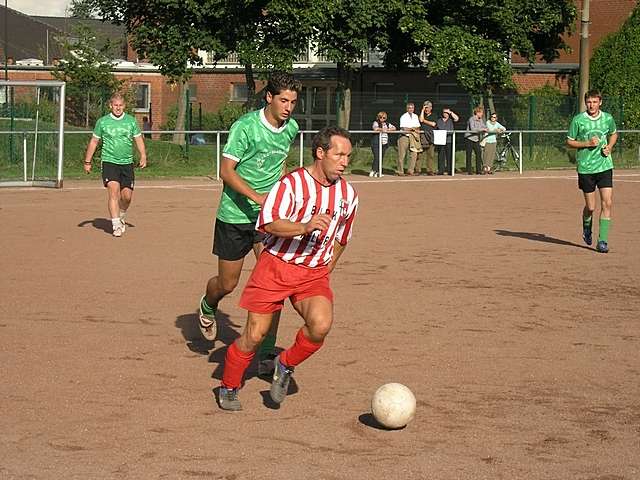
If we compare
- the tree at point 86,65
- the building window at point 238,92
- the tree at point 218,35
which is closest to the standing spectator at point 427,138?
the tree at point 218,35

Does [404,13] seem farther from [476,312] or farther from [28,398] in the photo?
[28,398]

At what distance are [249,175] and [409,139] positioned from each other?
68.8 ft

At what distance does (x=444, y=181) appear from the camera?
89.5 ft

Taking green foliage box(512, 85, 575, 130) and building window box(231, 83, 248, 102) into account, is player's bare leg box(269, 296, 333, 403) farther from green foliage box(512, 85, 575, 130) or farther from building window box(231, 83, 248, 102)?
building window box(231, 83, 248, 102)

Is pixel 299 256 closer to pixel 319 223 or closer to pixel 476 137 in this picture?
pixel 319 223

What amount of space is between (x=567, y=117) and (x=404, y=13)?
589 centimetres

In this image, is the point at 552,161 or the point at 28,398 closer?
the point at 28,398

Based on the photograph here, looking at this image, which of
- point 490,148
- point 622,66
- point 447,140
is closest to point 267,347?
point 447,140

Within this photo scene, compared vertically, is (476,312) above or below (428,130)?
below

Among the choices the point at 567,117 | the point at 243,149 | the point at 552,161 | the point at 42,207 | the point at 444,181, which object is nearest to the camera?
the point at 243,149

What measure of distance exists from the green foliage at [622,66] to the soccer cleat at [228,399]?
34667mm

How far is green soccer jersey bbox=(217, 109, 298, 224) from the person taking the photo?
8.05 metres

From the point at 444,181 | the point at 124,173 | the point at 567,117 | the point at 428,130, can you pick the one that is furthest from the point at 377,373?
the point at 567,117

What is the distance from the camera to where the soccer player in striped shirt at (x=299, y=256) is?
6.76 meters
